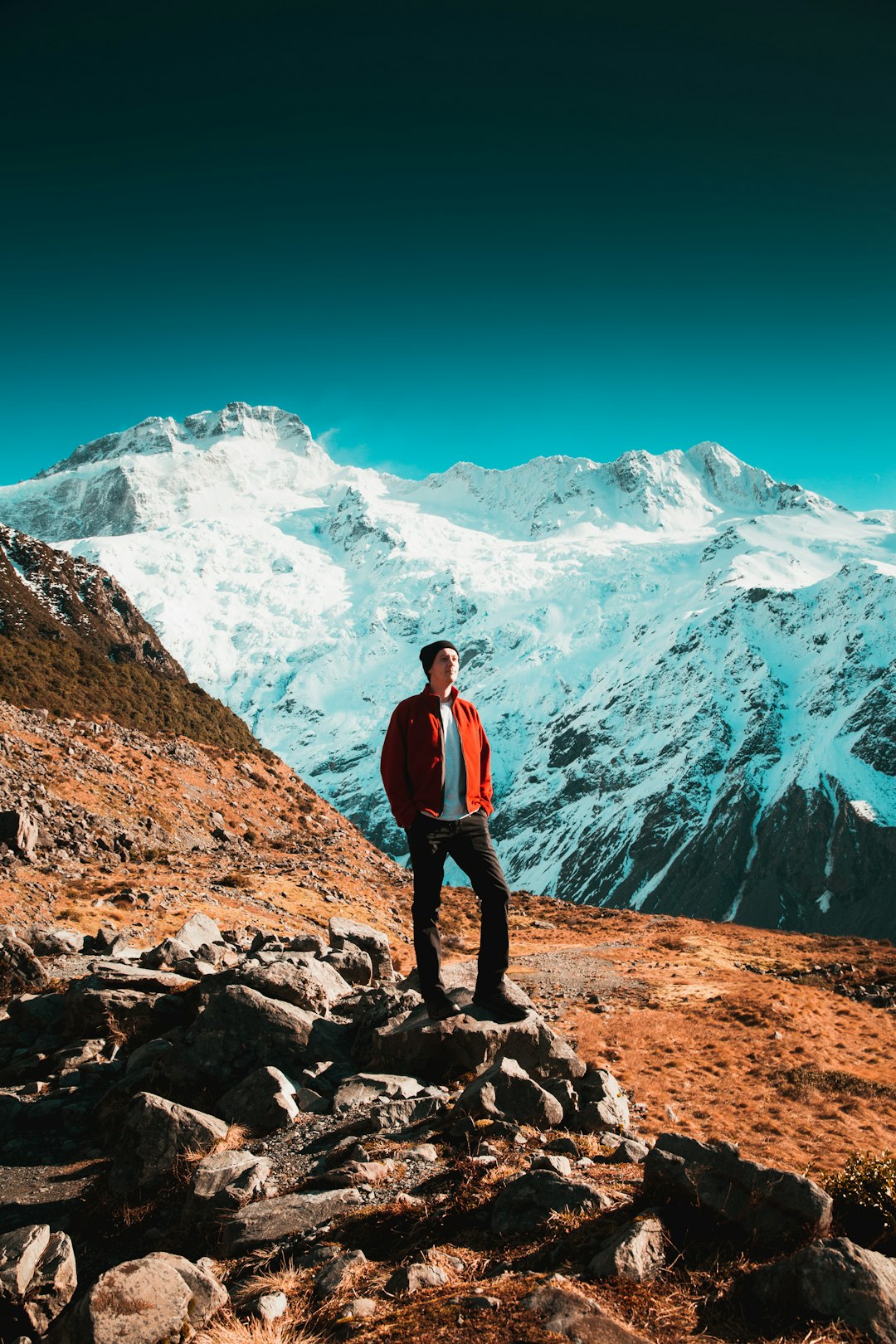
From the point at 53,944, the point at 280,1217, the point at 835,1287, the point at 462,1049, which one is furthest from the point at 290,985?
the point at 835,1287

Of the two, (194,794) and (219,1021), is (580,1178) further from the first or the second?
(194,794)

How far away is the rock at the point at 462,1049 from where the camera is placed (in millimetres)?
9383

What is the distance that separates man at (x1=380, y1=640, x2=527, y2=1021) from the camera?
8945 millimetres

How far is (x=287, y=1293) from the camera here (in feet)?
16.7

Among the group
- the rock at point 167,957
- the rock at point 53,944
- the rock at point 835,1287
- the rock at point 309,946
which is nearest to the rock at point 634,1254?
the rock at point 835,1287

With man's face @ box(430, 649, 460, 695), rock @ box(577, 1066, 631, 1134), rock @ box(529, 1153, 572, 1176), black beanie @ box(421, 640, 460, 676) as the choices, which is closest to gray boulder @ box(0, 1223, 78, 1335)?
rock @ box(529, 1153, 572, 1176)

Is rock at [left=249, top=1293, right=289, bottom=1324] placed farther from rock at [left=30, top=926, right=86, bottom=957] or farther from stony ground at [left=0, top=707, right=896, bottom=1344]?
rock at [left=30, top=926, right=86, bottom=957]

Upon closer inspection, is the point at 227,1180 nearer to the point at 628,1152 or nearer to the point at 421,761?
the point at 628,1152

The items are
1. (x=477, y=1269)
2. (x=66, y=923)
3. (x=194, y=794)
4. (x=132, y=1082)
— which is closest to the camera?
(x=477, y=1269)

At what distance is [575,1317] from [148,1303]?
269 cm

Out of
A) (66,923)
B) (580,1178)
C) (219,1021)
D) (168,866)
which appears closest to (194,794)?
(168,866)

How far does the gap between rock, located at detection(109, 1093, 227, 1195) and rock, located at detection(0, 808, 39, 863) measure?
904 inches

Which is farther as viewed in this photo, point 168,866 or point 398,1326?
point 168,866

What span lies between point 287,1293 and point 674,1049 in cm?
1648
